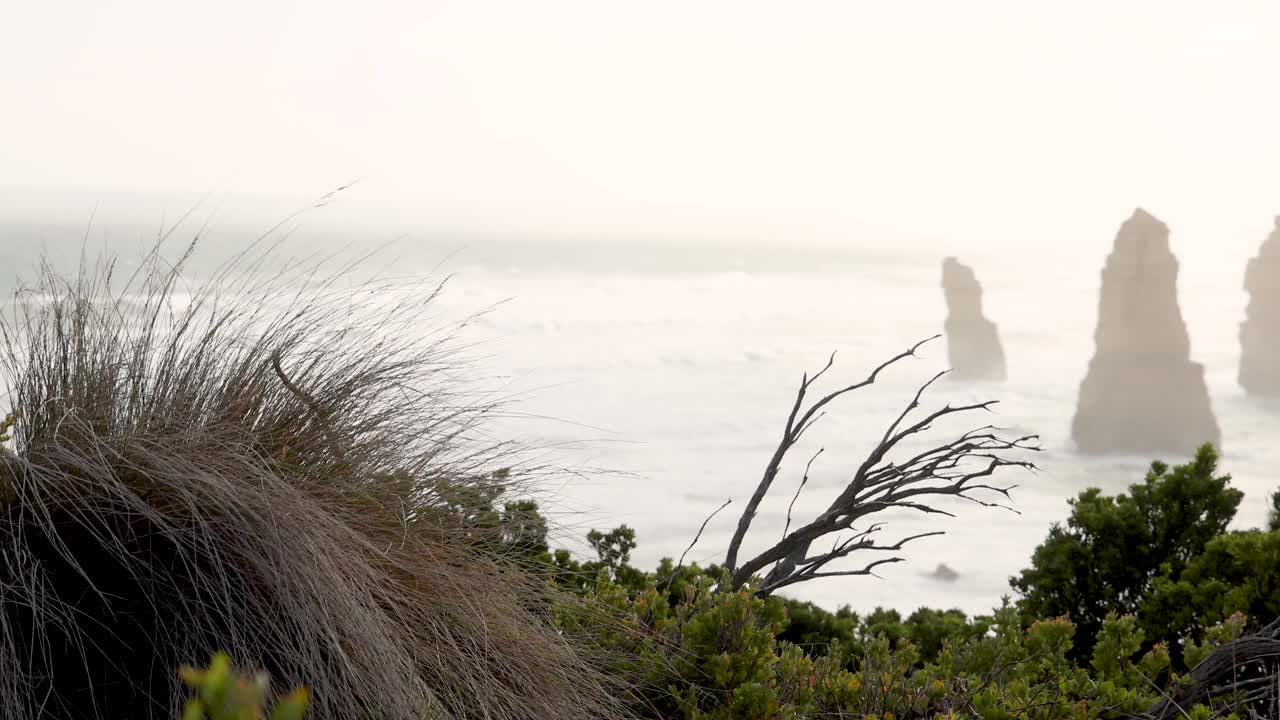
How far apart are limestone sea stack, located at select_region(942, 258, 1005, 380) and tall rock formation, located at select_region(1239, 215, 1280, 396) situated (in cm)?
1607

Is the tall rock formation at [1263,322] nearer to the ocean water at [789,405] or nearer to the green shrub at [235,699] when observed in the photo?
the ocean water at [789,405]

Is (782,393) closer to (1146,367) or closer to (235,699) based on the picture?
(1146,367)

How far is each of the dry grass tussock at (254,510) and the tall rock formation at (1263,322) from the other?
Result: 6966 cm

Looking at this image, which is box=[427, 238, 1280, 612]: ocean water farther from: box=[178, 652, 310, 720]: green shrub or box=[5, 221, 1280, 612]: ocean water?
box=[178, 652, 310, 720]: green shrub

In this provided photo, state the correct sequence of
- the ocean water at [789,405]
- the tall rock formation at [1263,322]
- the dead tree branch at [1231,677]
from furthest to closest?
the tall rock formation at [1263,322]
the ocean water at [789,405]
the dead tree branch at [1231,677]

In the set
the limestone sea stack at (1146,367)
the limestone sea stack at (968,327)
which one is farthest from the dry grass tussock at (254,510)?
the limestone sea stack at (1146,367)

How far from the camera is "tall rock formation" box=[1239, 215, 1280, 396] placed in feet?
205

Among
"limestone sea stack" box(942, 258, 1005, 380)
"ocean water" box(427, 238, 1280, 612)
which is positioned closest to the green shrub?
"ocean water" box(427, 238, 1280, 612)

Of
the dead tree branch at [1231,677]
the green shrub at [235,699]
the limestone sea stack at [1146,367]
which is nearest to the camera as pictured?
the green shrub at [235,699]

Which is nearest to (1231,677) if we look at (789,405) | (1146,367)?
(789,405)

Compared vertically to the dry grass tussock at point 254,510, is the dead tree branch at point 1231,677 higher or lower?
lower

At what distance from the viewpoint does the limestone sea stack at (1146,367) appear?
5956 cm

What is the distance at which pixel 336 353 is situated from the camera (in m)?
2.55

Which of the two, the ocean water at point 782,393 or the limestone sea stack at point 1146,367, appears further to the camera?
the limestone sea stack at point 1146,367
